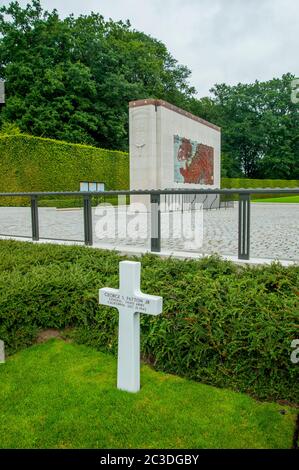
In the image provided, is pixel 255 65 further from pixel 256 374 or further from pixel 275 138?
pixel 256 374

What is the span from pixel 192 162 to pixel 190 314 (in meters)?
19.6

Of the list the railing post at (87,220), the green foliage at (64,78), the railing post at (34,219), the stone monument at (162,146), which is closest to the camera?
the railing post at (87,220)

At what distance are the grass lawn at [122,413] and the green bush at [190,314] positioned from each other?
19cm

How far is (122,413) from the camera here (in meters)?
2.75

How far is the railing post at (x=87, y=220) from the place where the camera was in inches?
224

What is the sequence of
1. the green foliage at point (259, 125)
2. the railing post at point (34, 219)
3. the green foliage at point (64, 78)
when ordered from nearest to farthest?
the railing post at point (34, 219) → the green foliage at point (64, 78) → the green foliage at point (259, 125)

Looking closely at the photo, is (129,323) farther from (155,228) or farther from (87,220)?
(87,220)

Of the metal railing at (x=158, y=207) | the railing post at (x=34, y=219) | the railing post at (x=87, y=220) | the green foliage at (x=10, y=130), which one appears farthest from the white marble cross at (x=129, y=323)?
the green foliage at (x=10, y=130)

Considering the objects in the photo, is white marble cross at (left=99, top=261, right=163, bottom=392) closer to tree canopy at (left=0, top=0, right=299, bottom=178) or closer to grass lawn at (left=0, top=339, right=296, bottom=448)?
grass lawn at (left=0, top=339, right=296, bottom=448)

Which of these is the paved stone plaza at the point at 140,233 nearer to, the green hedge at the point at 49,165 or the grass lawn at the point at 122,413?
the grass lawn at the point at 122,413

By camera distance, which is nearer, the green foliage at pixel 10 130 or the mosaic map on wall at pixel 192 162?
the mosaic map on wall at pixel 192 162

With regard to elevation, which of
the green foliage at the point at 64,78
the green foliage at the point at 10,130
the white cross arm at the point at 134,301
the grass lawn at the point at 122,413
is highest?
the green foliage at the point at 64,78

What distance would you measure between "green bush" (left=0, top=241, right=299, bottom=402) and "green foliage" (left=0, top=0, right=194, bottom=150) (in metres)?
24.1

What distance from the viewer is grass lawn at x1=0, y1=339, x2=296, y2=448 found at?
8.09ft
